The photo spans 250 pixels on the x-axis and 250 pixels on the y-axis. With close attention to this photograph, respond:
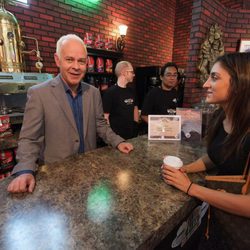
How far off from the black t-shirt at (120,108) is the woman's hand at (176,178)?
5.67ft

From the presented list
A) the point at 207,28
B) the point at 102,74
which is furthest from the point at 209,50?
the point at 102,74

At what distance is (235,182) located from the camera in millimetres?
795

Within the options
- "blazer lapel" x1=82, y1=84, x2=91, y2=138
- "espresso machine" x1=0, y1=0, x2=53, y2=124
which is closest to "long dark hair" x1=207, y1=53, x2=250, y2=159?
"blazer lapel" x1=82, y1=84, x2=91, y2=138

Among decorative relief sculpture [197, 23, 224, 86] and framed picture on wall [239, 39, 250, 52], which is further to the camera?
framed picture on wall [239, 39, 250, 52]

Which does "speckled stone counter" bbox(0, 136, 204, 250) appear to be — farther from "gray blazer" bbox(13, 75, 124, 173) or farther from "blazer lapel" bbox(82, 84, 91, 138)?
"blazer lapel" bbox(82, 84, 91, 138)

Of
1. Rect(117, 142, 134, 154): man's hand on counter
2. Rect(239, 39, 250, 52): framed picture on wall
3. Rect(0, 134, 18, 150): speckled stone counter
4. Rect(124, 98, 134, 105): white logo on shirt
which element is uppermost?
Rect(239, 39, 250, 52): framed picture on wall

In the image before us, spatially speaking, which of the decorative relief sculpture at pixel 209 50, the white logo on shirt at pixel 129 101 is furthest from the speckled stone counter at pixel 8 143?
the decorative relief sculpture at pixel 209 50

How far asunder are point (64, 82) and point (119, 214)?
101cm

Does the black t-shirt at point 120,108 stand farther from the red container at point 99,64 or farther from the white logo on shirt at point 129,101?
the red container at point 99,64

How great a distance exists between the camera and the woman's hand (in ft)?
2.91

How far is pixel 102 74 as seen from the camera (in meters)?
4.02

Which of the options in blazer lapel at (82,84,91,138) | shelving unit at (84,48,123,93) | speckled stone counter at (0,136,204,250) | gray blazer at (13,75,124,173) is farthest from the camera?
shelving unit at (84,48,123,93)

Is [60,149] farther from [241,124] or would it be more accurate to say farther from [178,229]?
[241,124]

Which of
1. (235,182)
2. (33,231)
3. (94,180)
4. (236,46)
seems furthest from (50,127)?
(236,46)
